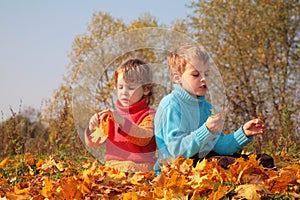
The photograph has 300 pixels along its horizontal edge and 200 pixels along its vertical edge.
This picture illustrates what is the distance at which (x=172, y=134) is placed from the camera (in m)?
3.53

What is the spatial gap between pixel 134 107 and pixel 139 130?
0.18 m

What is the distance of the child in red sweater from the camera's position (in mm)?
3574

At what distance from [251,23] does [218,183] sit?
7542 millimetres

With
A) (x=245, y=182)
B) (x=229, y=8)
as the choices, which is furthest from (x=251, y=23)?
(x=245, y=182)

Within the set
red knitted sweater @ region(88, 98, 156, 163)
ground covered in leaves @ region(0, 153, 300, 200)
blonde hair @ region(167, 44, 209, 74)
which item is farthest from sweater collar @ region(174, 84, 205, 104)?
ground covered in leaves @ region(0, 153, 300, 200)

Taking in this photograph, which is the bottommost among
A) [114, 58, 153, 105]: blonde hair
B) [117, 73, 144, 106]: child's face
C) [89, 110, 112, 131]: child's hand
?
[89, 110, 112, 131]: child's hand

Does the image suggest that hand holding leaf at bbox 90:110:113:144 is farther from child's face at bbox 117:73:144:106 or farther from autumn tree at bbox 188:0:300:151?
autumn tree at bbox 188:0:300:151

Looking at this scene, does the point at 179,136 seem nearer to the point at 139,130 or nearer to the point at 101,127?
the point at 139,130

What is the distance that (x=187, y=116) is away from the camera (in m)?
3.64

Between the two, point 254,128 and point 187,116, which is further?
point 254,128

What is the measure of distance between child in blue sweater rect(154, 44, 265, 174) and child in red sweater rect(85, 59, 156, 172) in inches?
3.9

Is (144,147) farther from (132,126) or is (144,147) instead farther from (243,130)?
(243,130)

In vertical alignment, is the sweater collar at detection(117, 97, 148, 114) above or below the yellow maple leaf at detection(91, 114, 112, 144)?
above

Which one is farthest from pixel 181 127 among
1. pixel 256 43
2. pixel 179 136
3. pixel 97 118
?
pixel 256 43
